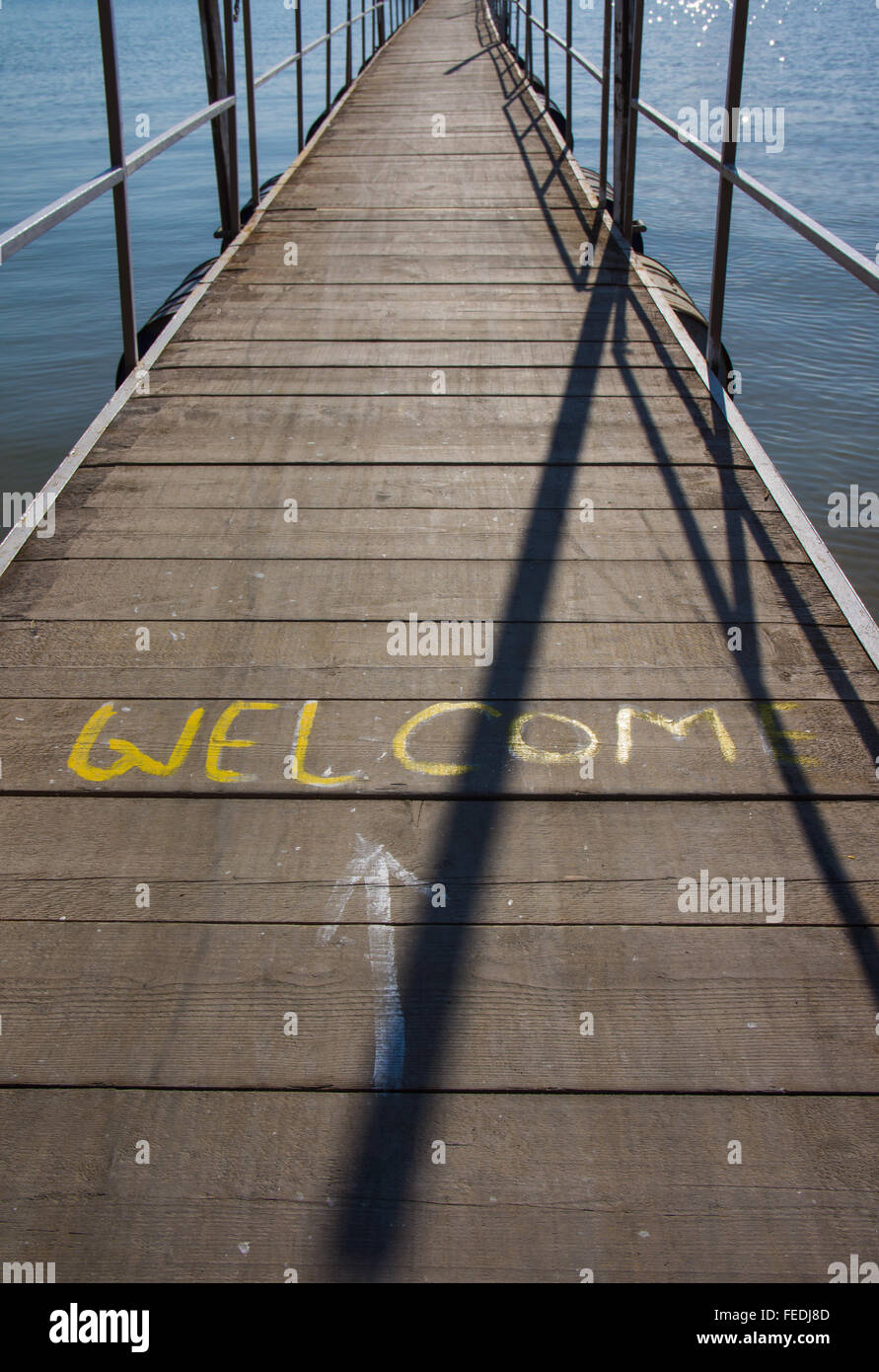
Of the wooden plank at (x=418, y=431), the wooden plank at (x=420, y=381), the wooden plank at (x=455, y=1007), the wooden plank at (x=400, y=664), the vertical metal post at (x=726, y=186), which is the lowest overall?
the wooden plank at (x=455, y=1007)

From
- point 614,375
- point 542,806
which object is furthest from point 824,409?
point 542,806

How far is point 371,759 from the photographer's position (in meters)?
2.18

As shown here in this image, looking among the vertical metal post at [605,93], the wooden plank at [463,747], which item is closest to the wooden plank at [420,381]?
the wooden plank at [463,747]

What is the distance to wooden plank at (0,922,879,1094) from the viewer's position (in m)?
1.59

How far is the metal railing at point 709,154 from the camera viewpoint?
2.95 m

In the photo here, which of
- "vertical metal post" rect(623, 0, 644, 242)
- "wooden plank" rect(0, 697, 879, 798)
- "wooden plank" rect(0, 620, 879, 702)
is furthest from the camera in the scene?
"vertical metal post" rect(623, 0, 644, 242)

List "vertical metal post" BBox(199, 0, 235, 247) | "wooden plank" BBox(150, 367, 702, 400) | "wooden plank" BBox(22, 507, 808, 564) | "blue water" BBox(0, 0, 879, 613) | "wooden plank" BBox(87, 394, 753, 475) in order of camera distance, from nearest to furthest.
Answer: "wooden plank" BBox(22, 507, 808, 564) < "wooden plank" BBox(87, 394, 753, 475) < "wooden plank" BBox(150, 367, 702, 400) < "vertical metal post" BBox(199, 0, 235, 247) < "blue water" BBox(0, 0, 879, 613)

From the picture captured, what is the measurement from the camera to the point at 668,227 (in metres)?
12.7

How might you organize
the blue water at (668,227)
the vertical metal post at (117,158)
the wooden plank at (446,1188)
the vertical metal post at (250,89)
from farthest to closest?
the blue water at (668,227), the vertical metal post at (250,89), the vertical metal post at (117,158), the wooden plank at (446,1188)

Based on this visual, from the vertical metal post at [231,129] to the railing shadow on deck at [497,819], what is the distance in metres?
2.77

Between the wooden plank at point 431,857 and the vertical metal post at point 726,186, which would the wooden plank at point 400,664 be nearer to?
the wooden plank at point 431,857

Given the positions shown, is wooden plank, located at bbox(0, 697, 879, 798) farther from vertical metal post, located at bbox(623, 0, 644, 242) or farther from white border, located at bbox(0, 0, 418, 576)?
vertical metal post, located at bbox(623, 0, 644, 242)

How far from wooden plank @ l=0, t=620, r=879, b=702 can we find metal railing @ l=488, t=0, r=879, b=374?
0.81 m

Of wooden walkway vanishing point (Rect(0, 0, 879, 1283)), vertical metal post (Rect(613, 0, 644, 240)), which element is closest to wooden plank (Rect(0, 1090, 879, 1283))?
wooden walkway vanishing point (Rect(0, 0, 879, 1283))
